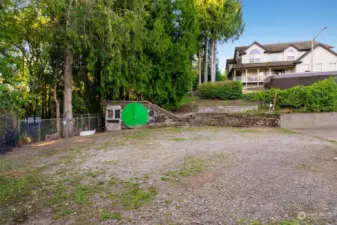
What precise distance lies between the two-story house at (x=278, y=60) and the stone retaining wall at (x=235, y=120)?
17.7m

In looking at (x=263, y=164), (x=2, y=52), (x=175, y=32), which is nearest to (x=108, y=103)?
(x=2, y=52)

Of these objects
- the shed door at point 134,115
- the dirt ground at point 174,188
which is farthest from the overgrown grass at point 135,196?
the shed door at point 134,115

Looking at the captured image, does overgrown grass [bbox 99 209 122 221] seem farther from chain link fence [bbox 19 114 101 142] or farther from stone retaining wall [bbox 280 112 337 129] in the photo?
stone retaining wall [bbox 280 112 337 129]

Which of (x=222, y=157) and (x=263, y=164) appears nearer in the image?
(x=263, y=164)

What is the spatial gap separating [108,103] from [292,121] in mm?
11382

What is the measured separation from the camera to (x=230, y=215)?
2805 mm

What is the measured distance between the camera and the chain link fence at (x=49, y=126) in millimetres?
9625

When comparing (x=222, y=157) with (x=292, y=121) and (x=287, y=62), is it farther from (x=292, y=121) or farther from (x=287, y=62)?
(x=287, y=62)

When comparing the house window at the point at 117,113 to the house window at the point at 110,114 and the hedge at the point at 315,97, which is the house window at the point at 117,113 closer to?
the house window at the point at 110,114

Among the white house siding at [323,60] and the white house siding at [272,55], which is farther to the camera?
the white house siding at [272,55]

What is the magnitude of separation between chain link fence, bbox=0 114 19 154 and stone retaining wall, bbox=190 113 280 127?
9519 millimetres

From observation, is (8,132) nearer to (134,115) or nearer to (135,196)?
(134,115)

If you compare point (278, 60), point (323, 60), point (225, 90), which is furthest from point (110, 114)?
point (323, 60)

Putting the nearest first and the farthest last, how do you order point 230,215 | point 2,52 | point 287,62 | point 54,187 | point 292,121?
point 230,215
point 54,187
point 2,52
point 292,121
point 287,62
